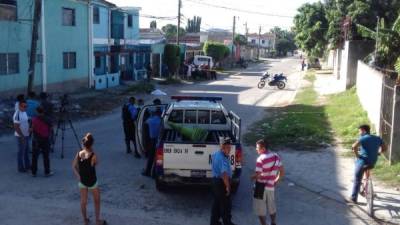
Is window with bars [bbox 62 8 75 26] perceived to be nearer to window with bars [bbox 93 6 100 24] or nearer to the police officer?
window with bars [bbox 93 6 100 24]

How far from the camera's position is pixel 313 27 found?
47875mm

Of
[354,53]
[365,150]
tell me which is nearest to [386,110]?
Result: [365,150]

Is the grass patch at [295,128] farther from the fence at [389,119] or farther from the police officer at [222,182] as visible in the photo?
the police officer at [222,182]

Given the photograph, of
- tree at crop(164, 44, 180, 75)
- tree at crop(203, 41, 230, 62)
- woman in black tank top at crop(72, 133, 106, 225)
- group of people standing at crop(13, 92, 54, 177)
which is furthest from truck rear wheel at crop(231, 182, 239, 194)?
tree at crop(203, 41, 230, 62)

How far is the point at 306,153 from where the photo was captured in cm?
1438

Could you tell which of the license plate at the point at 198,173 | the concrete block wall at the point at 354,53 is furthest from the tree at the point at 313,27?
the license plate at the point at 198,173

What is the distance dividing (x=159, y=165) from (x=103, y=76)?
25.1m

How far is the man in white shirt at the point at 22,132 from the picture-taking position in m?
11.4

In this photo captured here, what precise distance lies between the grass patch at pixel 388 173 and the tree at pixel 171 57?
33.6 metres

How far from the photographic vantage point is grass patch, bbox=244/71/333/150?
15737 millimetres

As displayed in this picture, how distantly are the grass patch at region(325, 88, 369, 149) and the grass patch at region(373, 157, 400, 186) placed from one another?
2.64 metres

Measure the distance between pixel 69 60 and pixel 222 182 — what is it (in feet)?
80.1

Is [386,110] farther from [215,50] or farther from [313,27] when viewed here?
[215,50]

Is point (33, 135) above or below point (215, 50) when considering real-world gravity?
below
